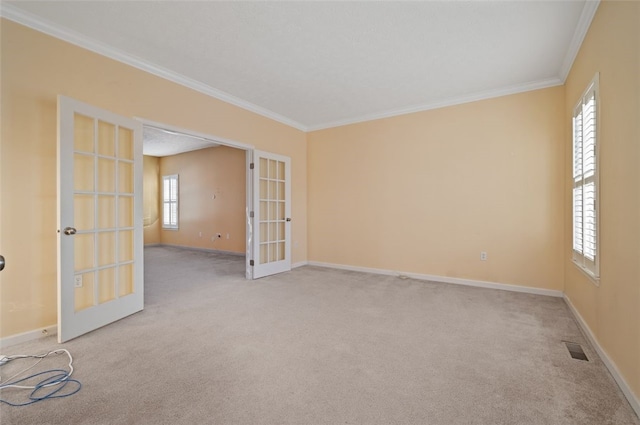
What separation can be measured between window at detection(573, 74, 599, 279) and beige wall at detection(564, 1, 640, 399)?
13cm

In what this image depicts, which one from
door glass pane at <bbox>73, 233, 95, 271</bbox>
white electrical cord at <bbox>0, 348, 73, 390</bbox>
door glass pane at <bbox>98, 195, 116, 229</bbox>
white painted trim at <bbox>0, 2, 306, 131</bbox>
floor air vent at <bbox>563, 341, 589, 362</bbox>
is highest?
white painted trim at <bbox>0, 2, 306, 131</bbox>

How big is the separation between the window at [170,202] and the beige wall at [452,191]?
5167 millimetres

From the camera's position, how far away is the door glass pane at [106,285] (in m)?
2.86

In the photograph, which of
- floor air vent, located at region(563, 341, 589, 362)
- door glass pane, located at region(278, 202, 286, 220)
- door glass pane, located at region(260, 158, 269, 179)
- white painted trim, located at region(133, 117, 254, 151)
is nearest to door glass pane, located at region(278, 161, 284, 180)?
door glass pane, located at region(260, 158, 269, 179)

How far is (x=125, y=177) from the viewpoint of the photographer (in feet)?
10.2

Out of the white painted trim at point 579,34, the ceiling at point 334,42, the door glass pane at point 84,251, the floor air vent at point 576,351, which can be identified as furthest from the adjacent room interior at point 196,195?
the floor air vent at point 576,351

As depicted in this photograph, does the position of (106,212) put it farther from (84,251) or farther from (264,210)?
(264,210)

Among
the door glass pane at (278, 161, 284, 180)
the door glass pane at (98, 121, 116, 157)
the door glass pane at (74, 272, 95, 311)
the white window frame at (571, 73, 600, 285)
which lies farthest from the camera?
the door glass pane at (278, 161, 284, 180)

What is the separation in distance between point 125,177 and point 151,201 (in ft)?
21.6

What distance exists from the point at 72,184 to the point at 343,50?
9.53 feet

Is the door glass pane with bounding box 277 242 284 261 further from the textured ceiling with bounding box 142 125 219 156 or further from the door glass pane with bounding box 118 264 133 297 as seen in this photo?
the textured ceiling with bounding box 142 125 219 156

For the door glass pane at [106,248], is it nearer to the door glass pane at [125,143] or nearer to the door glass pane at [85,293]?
the door glass pane at [85,293]

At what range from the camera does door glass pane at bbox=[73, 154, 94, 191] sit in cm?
270

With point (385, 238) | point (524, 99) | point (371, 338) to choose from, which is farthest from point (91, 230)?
point (524, 99)
